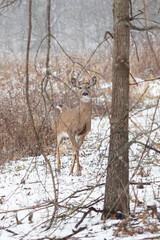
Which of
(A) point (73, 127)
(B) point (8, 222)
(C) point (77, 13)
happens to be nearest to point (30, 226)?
(B) point (8, 222)

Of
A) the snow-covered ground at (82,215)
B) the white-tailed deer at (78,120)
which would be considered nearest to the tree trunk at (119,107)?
the snow-covered ground at (82,215)

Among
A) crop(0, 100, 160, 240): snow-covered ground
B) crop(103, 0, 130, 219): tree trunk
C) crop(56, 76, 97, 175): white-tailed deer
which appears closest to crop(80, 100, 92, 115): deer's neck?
crop(56, 76, 97, 175): white-tailed deer

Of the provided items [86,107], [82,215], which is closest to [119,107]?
[82,215]

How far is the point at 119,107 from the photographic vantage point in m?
2.38

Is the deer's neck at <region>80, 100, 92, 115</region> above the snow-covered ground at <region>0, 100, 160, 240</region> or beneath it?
above

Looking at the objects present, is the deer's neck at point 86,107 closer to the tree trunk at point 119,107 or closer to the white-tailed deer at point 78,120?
the white-tailed deer at point 78,120

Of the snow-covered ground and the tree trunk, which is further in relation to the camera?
the tree trunk

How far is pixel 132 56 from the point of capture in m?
13.1

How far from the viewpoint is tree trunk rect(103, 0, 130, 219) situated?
92.0 inches

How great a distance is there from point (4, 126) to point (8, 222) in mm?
4060

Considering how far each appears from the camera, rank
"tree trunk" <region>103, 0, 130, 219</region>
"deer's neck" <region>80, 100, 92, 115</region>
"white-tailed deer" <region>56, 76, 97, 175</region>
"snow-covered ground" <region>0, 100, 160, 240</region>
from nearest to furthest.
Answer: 1. "snow-covered ground" <region>0, 100, 160, 240</region>
2. "tree trunk" <region>103, 0, 130, 219</region>
3. "white-tailed deer" <region>56, 76, 97, 175</region>
4. "deer's neck" <region>80, 100, 92, 115</region>

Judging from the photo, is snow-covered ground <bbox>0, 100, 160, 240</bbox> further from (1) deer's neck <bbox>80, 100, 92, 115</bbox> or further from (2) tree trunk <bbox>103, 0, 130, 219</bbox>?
(1) deer's neck <bbox>80, 100, 92, 115</bbox>

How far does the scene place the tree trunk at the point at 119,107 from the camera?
234 cm

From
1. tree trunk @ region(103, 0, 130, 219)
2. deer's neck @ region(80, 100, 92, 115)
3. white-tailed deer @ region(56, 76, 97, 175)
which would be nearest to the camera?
tree trunk @ region(103, 0, 130, 219)
